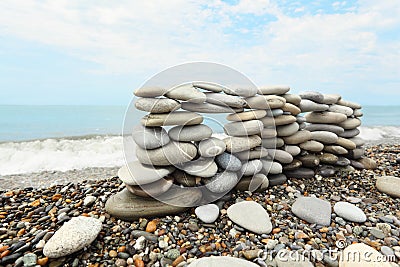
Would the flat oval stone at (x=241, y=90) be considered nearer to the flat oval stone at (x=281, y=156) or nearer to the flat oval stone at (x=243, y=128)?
the flat oval stone at (x=243, y=128)

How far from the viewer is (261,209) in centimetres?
268

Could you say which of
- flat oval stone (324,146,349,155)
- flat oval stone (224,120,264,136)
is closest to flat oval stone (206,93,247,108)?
flat oval stone (224,120,264,136)

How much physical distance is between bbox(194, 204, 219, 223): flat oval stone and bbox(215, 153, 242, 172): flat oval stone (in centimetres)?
50

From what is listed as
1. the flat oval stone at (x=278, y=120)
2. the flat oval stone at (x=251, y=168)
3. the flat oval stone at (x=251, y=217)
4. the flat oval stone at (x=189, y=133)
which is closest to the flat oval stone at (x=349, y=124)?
the flat oval stone at (x=278, y=120)

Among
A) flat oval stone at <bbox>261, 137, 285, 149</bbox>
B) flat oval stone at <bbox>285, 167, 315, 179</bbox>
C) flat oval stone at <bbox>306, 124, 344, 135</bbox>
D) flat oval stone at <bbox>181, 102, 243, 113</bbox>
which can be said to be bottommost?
flat oval stone at <bbox>285, 167, 315, 179</bbox>

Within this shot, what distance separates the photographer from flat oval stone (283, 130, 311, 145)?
3750 mm

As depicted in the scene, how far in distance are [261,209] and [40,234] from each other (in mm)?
2180

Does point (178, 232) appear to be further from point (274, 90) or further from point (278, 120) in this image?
point (274, 90)

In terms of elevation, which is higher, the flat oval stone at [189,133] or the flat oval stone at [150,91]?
the flat oval stone at [150,91]

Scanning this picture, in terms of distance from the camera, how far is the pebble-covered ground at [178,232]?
2.09m

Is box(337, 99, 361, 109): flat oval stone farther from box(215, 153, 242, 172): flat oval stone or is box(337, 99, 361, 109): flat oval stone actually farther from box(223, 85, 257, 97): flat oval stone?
box(215, 153, 242, 172): flat oval stone

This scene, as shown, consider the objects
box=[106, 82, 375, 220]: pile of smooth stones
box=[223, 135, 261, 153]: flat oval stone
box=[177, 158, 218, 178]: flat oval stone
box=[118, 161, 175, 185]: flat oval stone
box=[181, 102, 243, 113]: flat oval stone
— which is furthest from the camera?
box=[223, 135, 261, 153]: flat oval stone

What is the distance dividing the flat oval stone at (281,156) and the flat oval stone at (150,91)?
181cm

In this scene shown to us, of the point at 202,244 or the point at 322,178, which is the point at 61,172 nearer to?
the point at 202,244
